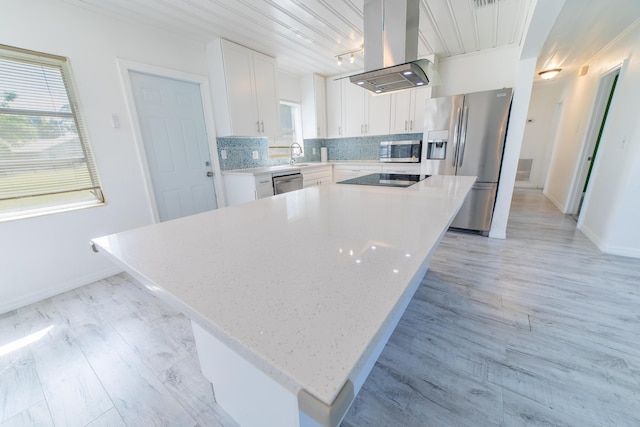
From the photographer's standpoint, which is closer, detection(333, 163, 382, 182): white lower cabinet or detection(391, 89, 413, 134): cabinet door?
detection(391, 89, 413, 134): cabinet door

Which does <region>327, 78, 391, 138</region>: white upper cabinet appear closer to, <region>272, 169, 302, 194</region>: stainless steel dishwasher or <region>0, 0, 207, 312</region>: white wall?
<region>272, 169, 302, 194</region>: stainless steel dishwasher

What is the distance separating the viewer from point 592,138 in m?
3.62

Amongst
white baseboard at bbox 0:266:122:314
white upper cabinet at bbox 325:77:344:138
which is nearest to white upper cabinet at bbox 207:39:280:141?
white upper cabinet at bbox 325:77:344:138

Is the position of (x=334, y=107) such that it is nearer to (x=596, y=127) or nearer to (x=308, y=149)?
(x=308, y=149)

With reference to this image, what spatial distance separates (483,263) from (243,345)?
2842mm

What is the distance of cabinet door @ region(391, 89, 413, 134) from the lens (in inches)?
146

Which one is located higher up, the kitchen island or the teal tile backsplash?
the teal tile backsplash

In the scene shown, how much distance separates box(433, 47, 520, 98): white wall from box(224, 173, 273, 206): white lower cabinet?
9.42ft

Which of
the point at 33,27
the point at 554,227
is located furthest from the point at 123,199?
the point at 554,227

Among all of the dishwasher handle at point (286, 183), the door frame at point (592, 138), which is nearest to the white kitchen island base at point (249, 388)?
the dishwasher handle at point (286, 183)

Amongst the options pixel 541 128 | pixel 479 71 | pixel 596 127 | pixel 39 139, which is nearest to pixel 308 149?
pixel 479 71

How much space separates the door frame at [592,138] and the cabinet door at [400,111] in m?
2.36

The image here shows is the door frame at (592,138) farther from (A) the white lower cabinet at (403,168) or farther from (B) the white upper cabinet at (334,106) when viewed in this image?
(B) the white upper cabinet at (334,106)

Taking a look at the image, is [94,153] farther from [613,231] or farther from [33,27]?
[613,231]
